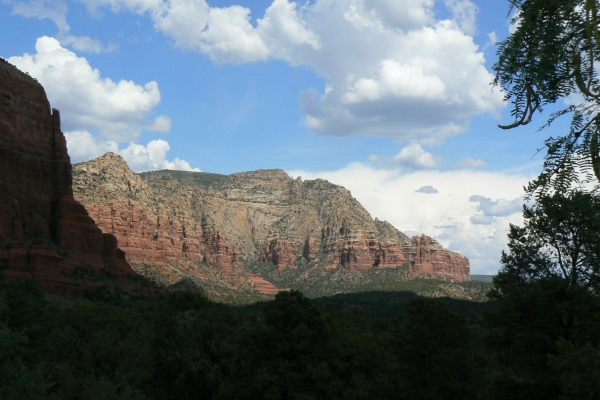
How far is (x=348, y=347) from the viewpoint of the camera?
3741cm

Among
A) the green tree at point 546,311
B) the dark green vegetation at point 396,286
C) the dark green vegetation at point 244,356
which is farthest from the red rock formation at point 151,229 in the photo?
the green tree at point 546,311

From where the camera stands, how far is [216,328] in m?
35.7

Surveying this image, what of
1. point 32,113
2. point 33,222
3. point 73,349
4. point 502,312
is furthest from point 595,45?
point 32,113

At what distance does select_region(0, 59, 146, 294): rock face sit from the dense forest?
29.1 meters

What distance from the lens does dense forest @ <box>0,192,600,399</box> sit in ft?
71.2

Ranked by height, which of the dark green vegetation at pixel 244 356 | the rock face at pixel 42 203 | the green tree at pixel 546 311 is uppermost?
the rock face at pixel 42 203

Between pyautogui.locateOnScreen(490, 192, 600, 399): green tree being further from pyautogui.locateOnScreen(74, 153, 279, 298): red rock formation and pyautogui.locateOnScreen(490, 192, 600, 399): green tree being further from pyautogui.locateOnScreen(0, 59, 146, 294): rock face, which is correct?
pyautogui.locateOnScreen(74, 153, 279, 298): red rock formation

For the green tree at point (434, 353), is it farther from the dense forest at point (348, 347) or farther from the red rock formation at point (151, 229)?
the red rock formation at point (151, 229)

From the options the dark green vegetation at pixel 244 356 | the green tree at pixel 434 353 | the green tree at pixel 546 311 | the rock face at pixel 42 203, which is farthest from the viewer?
the rock face at pixel 42 203

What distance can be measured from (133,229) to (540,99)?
140 meters

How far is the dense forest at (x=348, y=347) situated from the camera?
21.7 metres

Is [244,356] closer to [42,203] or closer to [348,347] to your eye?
[348,347]

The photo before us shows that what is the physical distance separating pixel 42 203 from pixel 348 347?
69.5m

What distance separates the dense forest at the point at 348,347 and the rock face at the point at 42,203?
95.3 feet
